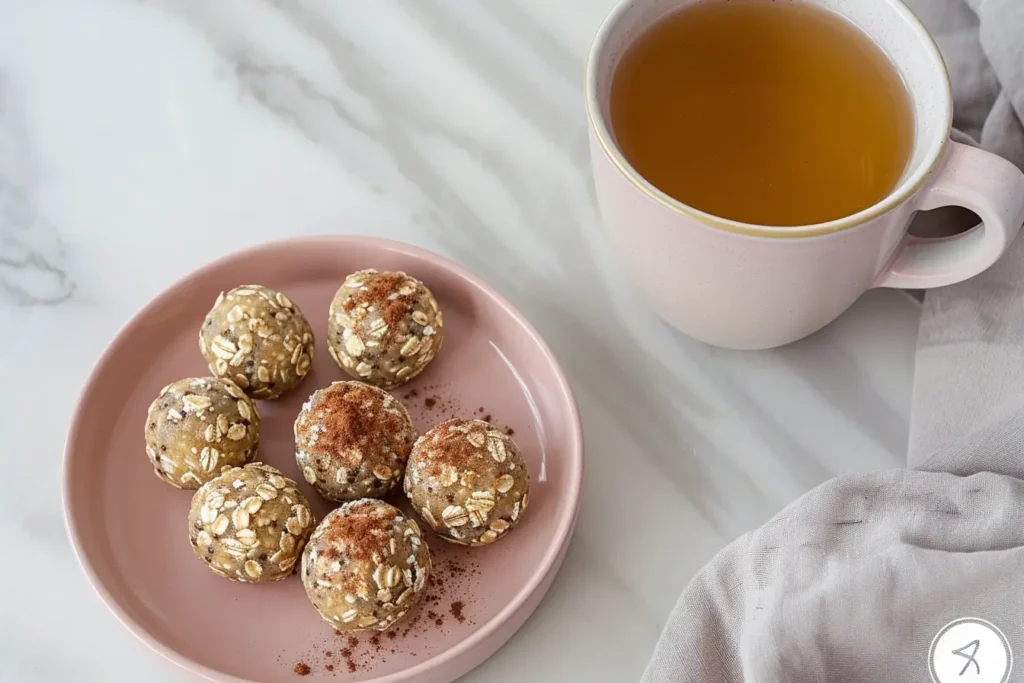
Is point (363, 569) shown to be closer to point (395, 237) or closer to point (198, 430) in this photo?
point (198, 430)

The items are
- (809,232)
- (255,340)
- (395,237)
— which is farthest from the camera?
(395,237)

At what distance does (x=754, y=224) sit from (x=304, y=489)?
43 centimetres

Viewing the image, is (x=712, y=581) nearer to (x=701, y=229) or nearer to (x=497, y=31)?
(x=701, y=229)

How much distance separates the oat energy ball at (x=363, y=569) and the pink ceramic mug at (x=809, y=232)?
307 millimetres

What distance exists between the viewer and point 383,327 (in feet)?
2.80

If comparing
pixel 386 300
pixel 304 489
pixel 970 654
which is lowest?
pixel 970 654

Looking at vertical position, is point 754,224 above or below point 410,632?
above

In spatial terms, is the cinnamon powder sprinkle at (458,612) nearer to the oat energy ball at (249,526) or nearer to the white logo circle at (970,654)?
the oat energy ball at (249,526)

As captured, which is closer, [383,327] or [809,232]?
[809,232]

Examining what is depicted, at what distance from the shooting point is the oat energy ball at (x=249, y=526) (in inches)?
30.4

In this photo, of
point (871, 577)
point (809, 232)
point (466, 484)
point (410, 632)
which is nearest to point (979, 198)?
point (809, 232)

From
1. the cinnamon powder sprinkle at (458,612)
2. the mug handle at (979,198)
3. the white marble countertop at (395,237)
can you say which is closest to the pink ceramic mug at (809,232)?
the mug handle at (979,198)

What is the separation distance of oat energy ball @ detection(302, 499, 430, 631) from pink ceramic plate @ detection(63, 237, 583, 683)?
0.05 meters

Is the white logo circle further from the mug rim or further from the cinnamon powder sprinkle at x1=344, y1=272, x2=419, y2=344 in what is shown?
the cinnamon powder sprinkle at x1=344, y1=272, x2=419, y2=344
